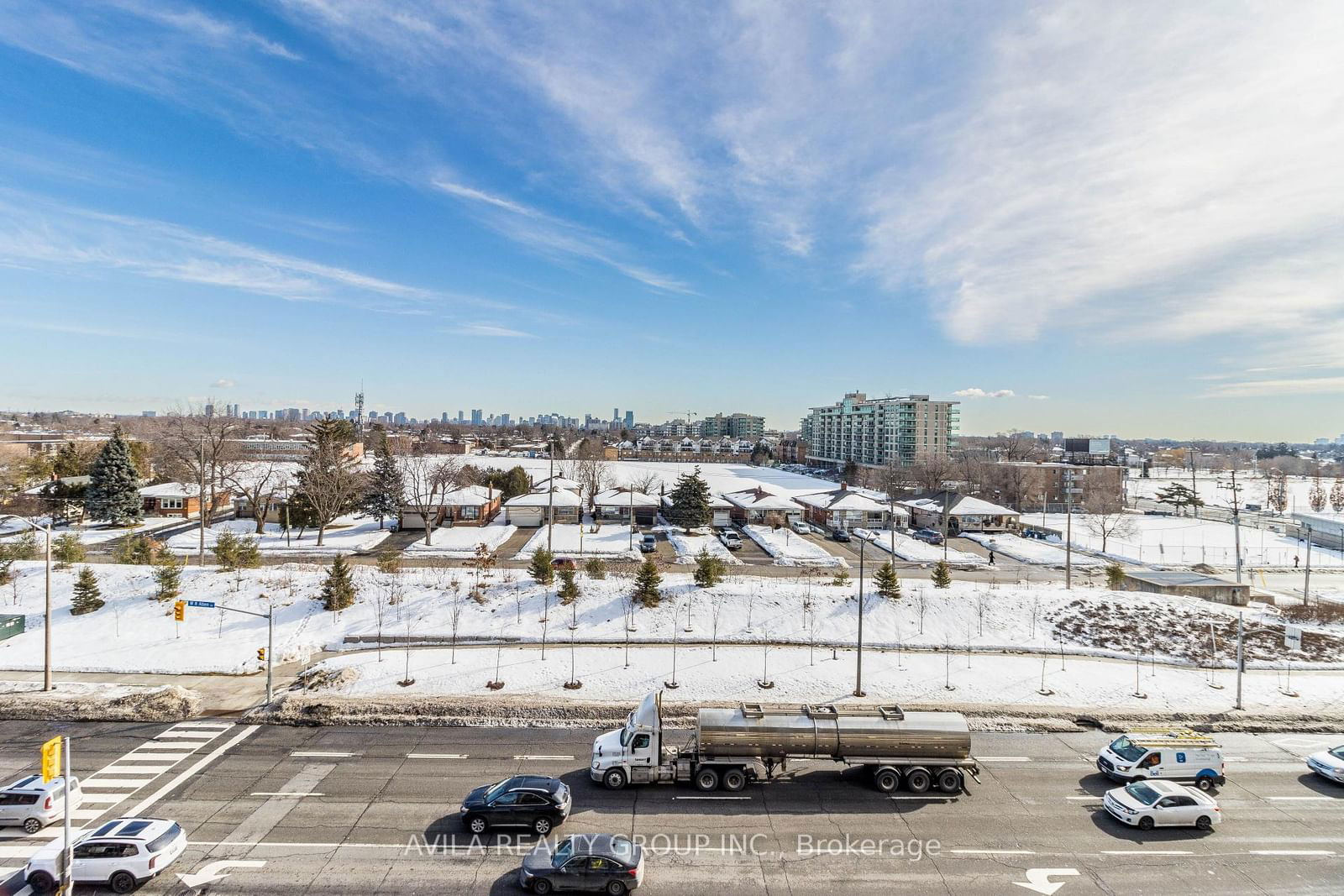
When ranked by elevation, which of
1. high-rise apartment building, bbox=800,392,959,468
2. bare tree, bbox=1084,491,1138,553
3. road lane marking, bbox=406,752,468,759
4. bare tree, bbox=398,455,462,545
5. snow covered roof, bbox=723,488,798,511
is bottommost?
road lane marking, bbox=406,752,468,759

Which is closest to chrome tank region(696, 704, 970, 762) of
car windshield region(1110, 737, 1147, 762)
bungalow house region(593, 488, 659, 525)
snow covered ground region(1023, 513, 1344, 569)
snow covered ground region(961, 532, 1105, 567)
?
car windshield region(1110, 737, 1147, 762)

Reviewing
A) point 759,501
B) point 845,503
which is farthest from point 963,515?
point 759,501

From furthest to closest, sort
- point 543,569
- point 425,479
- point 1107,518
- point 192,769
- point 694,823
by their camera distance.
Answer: point 1107,518, point 425,479, point 543,569, point 192,769, point 694,823

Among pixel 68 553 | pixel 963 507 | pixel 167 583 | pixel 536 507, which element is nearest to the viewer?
pixel 167 583

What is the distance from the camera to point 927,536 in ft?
195

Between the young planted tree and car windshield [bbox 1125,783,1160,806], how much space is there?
35819mm

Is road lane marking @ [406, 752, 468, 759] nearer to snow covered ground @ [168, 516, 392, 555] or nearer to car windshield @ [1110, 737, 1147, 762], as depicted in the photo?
car windshield @ [1110, 737, 1147, 762]

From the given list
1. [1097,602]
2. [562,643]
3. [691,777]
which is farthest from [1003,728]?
[562,643]

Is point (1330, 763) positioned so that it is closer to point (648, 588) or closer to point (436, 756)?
point (648, 588)

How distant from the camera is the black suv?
1658cm

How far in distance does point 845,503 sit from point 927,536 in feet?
29.6

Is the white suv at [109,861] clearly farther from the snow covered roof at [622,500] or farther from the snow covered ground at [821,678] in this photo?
the snow covered roof at [622,500]

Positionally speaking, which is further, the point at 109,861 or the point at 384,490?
the point at 384,490

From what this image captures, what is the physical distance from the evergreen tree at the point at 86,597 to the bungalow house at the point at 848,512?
54.6 metres
